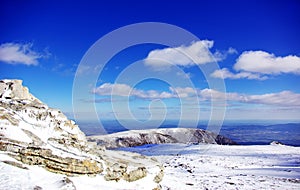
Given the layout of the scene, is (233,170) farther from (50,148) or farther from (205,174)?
(50,148)

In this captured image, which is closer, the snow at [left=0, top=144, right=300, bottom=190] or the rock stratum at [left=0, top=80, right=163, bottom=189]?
the snow at [left=0, top=144, right=300, bottom=190]

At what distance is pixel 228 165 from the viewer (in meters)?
31.2

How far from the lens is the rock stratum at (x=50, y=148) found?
15.5 metres

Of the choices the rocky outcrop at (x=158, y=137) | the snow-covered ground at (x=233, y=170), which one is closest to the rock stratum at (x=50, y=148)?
the snow-covered ground at (x=233, y=170)

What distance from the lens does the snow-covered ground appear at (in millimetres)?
21422

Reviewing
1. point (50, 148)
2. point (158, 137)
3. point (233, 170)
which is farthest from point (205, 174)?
point (158, 137)

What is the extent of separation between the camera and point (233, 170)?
93.0 ft

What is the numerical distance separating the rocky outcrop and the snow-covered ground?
16344 millimetres

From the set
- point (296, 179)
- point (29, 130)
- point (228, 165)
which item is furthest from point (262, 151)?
point (29, 130)

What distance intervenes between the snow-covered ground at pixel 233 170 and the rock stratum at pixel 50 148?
3613 mm

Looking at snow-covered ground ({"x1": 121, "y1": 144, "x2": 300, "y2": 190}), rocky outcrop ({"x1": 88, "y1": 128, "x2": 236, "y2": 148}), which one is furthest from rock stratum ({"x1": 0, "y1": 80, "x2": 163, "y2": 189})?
rocky outcrop ({"x1": 88, "y1": 128, "x2": 236, "y2": 148})

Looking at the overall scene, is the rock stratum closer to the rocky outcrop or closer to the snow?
the snow

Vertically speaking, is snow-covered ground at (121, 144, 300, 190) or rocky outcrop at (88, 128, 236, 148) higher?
rocky outcrop at (88, 128, 236, 148)

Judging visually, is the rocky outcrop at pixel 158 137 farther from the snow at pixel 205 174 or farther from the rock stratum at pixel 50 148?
the rock stratum at pixel 50 148
